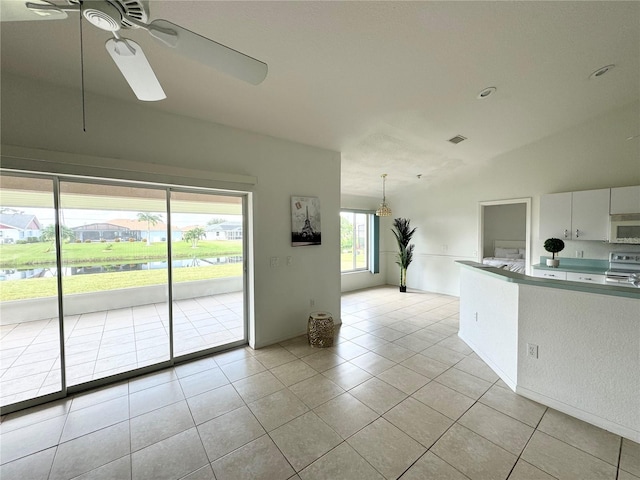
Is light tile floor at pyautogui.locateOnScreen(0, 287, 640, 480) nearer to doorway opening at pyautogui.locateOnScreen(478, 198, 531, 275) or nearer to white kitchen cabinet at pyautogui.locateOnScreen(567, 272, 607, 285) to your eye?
white kitchen cabinet at pyautogui.locateOnScreen(567, 272, 607, 285)

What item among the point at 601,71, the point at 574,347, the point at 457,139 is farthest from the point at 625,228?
the point at 574,347

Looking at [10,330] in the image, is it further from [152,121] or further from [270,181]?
[270,181]

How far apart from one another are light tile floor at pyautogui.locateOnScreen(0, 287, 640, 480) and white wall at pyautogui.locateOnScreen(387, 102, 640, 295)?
345 centimetres

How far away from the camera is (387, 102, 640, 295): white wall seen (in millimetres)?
3953

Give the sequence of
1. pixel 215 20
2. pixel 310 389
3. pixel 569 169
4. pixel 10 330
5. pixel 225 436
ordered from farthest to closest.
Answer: pixel 569 169 → pixel 10 330 → pixel 310 389 → pixel 225 436 → pixel 215 20

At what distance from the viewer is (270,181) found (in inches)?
133

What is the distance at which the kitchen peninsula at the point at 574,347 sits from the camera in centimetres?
189

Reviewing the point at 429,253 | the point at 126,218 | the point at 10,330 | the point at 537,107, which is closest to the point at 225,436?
the point at 126,218

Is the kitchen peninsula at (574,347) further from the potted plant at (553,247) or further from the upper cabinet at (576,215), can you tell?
the upper cabinet at (576,215)

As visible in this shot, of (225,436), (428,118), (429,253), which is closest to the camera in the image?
(225,436)

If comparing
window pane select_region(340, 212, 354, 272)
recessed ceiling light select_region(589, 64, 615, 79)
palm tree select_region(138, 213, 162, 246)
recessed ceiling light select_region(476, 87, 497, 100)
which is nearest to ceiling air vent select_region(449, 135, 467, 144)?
recessed ceiling light select_region(476, 87, 497, 100)

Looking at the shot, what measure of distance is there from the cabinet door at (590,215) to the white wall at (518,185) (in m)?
0.36

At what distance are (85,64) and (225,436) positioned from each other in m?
3.05

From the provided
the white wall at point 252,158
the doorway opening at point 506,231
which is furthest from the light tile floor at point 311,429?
the doorway opening at point 506,231
